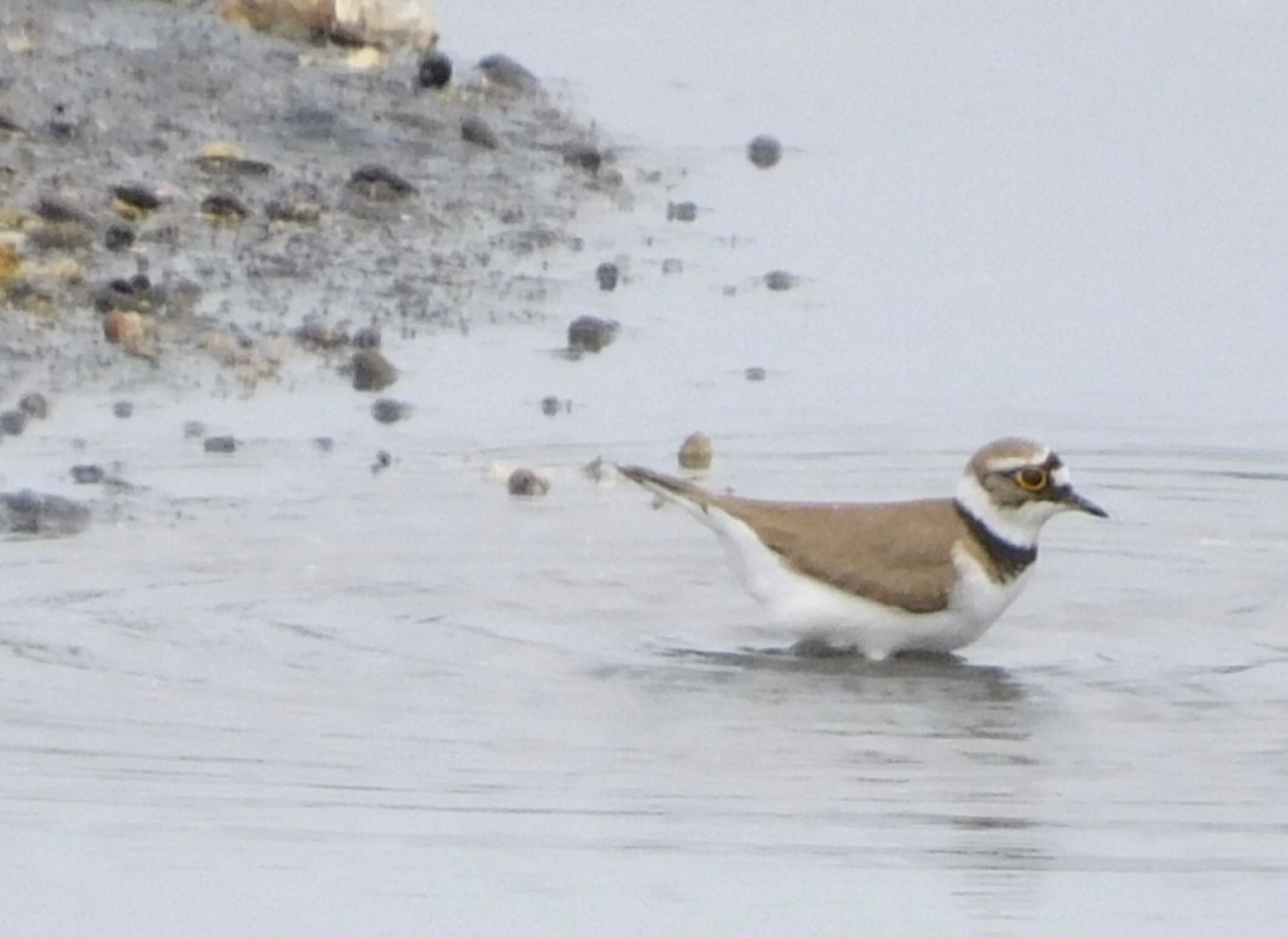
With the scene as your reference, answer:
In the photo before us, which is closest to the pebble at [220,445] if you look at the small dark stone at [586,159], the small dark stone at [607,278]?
the small dark stone at [607,278]

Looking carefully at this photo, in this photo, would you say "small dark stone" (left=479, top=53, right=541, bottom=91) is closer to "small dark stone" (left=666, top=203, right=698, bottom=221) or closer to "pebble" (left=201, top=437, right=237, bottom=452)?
"small dark stone" (left=666, top=203, right=698, bottom=221)

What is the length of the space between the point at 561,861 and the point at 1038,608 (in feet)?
11.1

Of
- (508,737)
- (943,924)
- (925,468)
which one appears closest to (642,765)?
(508,737)

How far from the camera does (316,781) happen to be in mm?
9117

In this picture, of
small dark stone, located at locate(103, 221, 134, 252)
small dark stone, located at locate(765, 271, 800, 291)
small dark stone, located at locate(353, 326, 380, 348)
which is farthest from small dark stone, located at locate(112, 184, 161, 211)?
small dark stone, located at locate(765, 271, 800, 291)

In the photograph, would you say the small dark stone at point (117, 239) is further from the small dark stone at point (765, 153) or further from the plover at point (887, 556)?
the small dark stone at point (765, 153)

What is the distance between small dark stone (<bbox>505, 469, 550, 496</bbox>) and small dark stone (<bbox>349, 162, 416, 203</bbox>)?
3286 mm

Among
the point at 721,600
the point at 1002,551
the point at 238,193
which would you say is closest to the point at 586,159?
the point at 238,193

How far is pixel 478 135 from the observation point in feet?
53.8

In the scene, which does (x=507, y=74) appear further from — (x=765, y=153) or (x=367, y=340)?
(x=367, y=340)

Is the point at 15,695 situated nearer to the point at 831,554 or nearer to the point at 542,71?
the point at 831,554

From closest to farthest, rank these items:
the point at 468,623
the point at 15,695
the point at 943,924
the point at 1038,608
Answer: the point at 943,924
the point at 15,695
the point at 468,623
the point at 1038,608

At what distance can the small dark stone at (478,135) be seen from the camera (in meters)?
16.4

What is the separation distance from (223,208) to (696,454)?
2995 millimetres
